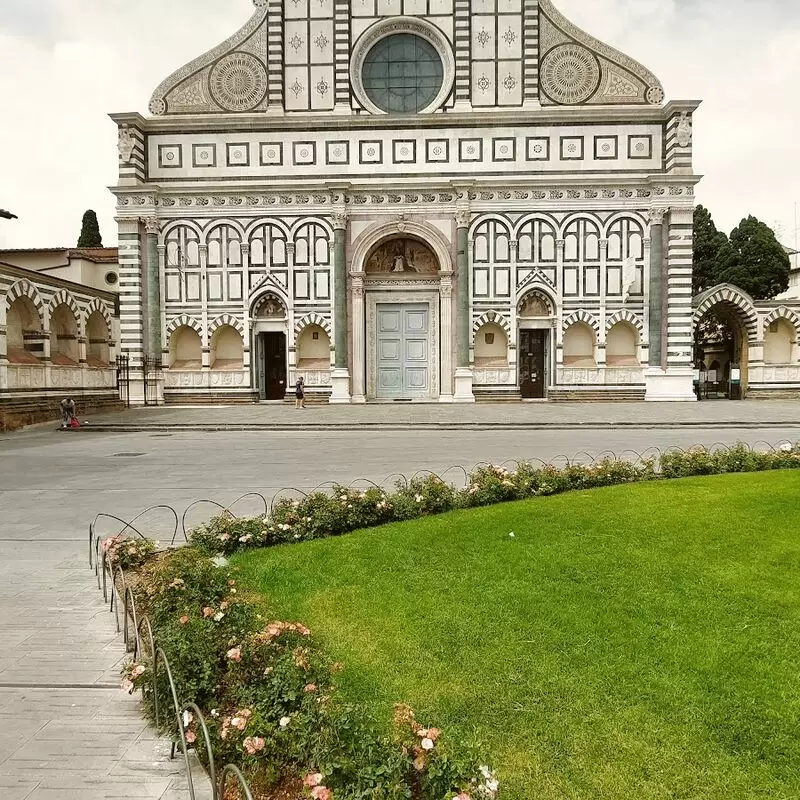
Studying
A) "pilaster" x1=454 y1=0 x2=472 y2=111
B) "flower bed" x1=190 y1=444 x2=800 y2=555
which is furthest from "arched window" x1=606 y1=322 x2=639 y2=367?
"flower bed" x1=190 y1=444 x2=800 y2=555

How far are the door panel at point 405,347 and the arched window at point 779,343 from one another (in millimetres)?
16452

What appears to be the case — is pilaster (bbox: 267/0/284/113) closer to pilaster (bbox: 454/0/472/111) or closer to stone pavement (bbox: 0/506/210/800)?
pilaster (bbox: 454/0/472/111)

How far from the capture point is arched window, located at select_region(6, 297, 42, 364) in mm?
22797

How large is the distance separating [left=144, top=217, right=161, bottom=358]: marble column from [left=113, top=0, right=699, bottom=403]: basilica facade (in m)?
0.07

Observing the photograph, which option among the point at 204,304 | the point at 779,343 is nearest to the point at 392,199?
the point at 204,304

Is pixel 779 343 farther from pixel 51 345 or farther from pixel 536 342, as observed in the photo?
pixel 51 345

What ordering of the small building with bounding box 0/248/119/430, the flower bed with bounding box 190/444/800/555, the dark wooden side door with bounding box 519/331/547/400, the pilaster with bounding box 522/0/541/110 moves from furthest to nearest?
the dark wooden side door with bounding box 519/331/547/400
the pilaster with bounding box 522/0/541/110
the small building with bounding box 0/248/119/430
the flower bed with bounding box 190/444/800/555

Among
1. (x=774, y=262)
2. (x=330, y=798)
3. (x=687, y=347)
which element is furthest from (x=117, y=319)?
(x=774, y=262)

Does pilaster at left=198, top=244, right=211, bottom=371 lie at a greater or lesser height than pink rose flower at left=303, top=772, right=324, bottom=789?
greater

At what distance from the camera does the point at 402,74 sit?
1216 inches

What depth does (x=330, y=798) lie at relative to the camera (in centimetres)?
247

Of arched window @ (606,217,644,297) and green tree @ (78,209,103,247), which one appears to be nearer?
arched window @ (606,217,644,297)

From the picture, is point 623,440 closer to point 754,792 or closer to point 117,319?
point 754,792

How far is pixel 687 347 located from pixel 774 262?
1913cm
